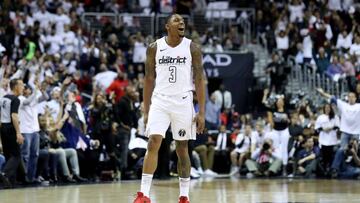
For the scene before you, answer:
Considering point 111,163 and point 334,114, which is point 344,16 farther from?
point 111,163

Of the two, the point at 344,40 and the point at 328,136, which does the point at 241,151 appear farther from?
the point at 344,40

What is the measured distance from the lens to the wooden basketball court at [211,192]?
13896mm

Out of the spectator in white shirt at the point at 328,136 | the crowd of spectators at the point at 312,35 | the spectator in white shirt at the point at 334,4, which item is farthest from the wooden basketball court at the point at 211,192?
the spectator in white shirt at the point at 334,4

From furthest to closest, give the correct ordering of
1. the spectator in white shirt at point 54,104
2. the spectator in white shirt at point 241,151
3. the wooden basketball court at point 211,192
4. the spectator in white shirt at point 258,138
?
the spectator in white shirt at point 241,151, the spectator in white shirt at point 258,138, the spectator in white shirt at point 54,104, the wooden basketball court at point 211,192

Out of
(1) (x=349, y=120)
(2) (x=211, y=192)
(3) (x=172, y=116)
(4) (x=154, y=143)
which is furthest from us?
(1) (x=349, y=120)

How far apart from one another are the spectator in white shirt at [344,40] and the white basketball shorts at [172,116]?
16.8m

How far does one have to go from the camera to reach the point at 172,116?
1177cm

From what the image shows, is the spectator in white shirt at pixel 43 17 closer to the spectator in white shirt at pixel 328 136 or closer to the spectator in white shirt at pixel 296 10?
the spectator in white shirt at pixel 296 10

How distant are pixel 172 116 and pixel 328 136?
32.1ft

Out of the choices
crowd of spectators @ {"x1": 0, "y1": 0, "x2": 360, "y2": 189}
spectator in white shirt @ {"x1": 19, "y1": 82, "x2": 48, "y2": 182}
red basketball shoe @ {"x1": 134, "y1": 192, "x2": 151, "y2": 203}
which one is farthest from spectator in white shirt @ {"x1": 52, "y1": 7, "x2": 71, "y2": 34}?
red basketball shoe @ {"x1": 134, "y1": 192, "x2": 151, "y2": 203}

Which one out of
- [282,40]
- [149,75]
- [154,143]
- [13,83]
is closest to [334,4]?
[282,40]

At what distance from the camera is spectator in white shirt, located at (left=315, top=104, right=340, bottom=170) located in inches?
817

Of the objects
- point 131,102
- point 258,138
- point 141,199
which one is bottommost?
point 258,138

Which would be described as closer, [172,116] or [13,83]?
[172,116]
